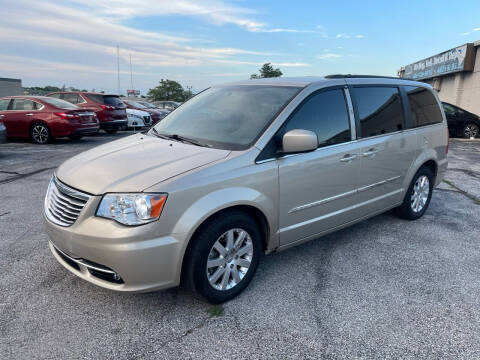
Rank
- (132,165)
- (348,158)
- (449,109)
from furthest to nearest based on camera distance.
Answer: (449,109)
(348,158)
(132,165)

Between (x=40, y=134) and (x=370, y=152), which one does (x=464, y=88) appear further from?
(x=40, y=134)

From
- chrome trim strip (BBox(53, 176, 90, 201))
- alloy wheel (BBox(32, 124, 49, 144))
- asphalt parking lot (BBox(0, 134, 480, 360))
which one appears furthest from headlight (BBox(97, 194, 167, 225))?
alloy wheel (BBox(32, 124, 49, 144))

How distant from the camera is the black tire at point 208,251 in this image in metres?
2.77

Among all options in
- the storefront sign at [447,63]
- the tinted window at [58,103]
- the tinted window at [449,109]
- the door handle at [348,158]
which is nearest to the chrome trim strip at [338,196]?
the door handle at [348,158]

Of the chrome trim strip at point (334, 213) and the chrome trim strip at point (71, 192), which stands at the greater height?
the chrome trim strip at point (71, 192)

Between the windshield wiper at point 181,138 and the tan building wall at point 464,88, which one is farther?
the tan building wall at point 464,88

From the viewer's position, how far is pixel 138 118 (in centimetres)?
1670

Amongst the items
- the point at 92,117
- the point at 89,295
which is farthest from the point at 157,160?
the point at 92,117

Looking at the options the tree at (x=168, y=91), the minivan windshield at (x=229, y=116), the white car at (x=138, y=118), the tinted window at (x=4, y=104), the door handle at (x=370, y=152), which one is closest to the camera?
the minivan windshield at (x=229, y=116)

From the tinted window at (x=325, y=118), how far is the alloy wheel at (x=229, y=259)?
3.29ft

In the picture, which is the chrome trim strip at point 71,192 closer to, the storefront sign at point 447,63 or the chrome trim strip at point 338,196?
the chrome trim strip at point 338,196

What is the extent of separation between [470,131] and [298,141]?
651 inches

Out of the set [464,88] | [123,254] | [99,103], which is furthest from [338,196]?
[464,88]

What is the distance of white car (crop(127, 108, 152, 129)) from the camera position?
16562 millimetres
